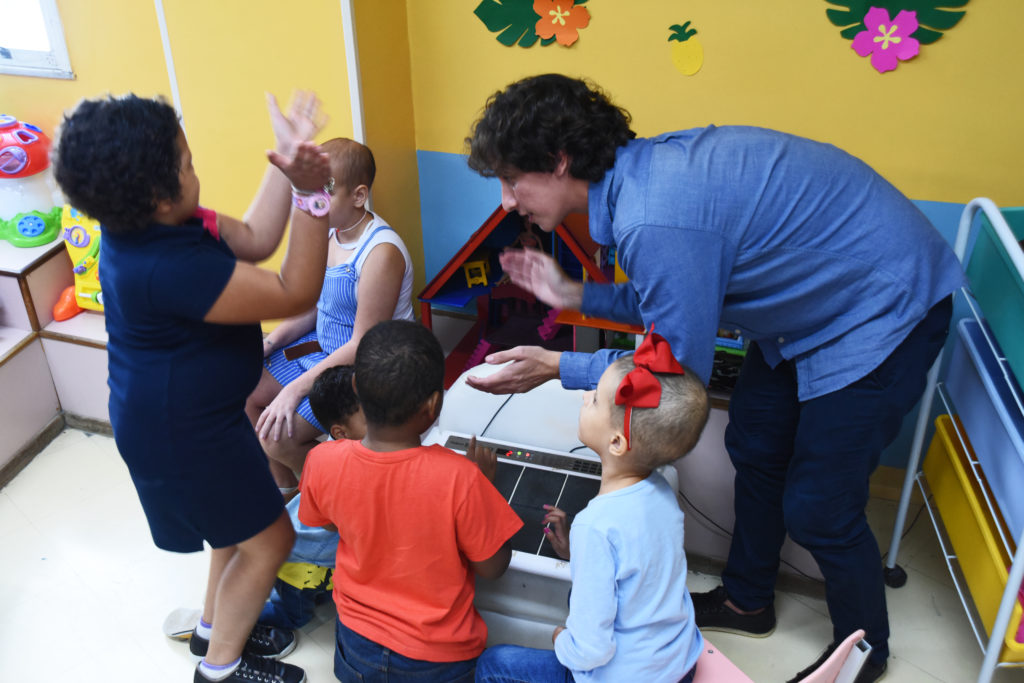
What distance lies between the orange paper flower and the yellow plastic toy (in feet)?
5.31

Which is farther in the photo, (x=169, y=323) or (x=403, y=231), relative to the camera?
(x=403, y=231)

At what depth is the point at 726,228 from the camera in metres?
1.35

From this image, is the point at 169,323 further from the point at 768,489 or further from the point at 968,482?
the point at 968,482

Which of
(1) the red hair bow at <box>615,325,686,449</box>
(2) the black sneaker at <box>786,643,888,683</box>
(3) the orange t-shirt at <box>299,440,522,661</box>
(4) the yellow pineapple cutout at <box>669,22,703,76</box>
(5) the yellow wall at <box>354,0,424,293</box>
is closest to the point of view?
(1) the red hair bow at <box>615,325,686,449</box>

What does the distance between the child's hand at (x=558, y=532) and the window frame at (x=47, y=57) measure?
93.8 inches

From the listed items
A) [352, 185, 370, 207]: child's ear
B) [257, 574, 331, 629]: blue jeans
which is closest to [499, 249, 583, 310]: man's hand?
[352, 185, 370, 207]: child's ear

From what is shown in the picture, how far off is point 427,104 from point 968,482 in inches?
73.1

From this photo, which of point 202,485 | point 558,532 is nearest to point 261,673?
point 202,485

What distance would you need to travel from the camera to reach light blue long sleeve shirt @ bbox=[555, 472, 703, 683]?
1325 millimetres

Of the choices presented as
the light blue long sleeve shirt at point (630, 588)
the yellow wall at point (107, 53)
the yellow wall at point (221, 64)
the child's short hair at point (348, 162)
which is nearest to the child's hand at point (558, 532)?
the light blue long sleeve shirt at point (630, 588)

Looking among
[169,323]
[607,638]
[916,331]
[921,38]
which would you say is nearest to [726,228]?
[916,331]

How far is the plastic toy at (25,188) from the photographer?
276cm

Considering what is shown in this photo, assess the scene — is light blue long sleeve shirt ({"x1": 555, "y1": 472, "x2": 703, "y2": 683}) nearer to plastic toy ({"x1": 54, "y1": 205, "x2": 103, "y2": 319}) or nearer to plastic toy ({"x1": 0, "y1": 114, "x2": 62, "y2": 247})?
plastic toy ({"x1": 54, "y1": 205, "x2": 103, "y2": 319})

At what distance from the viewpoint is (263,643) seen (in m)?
1.96
